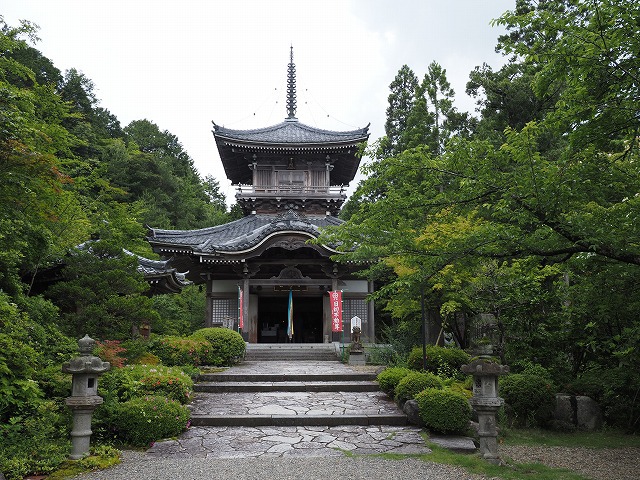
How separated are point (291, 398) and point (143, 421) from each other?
347 cm

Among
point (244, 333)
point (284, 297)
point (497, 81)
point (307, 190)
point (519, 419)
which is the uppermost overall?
point (497, 81)

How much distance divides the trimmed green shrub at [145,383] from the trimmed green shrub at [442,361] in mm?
4979

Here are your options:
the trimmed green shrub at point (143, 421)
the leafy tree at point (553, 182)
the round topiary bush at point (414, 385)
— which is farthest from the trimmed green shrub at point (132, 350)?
the round topiary bush at point (414, 385)

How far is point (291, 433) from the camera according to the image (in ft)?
23.7

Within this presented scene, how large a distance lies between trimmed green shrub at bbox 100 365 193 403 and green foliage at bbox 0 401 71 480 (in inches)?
38.0

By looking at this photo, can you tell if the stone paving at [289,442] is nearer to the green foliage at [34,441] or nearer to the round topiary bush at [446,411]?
the round topiary bush at [446,411]

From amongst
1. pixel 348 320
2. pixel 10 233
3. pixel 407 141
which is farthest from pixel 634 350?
pixel 407 141

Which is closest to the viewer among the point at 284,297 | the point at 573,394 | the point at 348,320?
the point at 573,394

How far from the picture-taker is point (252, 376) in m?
10.7

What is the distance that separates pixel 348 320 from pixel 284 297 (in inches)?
121

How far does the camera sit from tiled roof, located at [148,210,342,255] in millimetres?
16703

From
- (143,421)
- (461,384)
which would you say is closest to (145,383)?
(143,421)

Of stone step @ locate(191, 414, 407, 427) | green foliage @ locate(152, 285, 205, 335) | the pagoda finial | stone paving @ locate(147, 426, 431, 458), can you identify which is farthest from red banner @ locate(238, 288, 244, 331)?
the pagoda finial

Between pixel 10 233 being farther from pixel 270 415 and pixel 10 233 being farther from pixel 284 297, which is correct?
pixel 284 297
